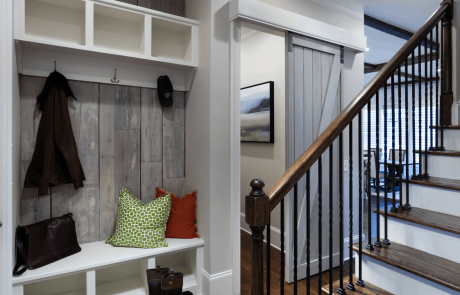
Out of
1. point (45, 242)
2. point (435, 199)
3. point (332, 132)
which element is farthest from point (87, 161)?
point (435, 199)

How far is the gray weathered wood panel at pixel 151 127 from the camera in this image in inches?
95.6

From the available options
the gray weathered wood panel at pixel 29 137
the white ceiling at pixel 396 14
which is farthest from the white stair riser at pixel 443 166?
the gray weathered wood panel at pixel 29 137

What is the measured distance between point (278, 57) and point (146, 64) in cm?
166

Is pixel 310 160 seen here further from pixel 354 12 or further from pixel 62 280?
pixel 354 12

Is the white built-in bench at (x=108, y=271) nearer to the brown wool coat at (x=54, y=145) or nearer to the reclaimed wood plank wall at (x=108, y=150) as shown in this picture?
the reclaimed wood plank wall at (x=108, y=150)

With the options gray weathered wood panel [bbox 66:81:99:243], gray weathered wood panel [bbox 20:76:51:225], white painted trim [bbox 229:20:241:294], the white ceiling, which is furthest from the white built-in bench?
the white ceiling

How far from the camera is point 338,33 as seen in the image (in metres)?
2.77

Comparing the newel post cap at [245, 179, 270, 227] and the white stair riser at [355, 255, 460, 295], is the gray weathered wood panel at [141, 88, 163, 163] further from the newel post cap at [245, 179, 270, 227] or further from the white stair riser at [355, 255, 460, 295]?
the white stair riser at [355, 255, 460, 295]

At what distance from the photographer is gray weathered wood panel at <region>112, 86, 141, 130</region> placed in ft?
7.63

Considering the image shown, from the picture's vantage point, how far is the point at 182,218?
238cm

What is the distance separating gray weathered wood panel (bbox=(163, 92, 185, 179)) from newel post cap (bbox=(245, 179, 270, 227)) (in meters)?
1.43

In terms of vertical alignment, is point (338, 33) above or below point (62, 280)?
above

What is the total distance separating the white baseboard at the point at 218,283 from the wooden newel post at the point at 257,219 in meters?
1.09

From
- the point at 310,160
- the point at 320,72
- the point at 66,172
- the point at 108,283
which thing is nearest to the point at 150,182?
the point at 66,172
